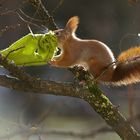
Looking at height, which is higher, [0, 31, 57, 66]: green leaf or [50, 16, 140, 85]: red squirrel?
[0, 31, 57, 66]: green leaf

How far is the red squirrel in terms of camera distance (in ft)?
5.24

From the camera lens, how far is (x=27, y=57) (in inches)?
55.9

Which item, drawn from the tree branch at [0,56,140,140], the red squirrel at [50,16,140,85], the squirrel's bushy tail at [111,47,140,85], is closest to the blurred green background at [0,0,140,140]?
the red squirrel at [50,16,140,85]

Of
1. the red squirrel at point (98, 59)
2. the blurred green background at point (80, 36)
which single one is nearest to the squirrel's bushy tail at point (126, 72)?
the red squirrel at point (98, 59)

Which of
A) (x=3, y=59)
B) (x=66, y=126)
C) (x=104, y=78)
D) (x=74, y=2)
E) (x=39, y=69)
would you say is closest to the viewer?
(x=3, y=59)

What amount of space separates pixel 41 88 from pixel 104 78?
291 mm

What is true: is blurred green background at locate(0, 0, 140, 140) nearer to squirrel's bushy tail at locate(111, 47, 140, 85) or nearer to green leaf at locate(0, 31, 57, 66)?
squirrel's bushy tail at locate(111, 47, 140, 85)

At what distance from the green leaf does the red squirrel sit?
192mm

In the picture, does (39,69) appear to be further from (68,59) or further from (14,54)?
(14,54)

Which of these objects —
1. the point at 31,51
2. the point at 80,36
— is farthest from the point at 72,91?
the point at 80,36

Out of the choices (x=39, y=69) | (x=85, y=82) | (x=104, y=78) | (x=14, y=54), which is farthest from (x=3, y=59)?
(x=39, y=69)

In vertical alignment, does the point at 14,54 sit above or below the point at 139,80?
above

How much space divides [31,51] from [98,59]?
0.30 meters

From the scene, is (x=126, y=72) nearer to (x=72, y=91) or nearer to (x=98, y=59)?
(x=98, y=59)
